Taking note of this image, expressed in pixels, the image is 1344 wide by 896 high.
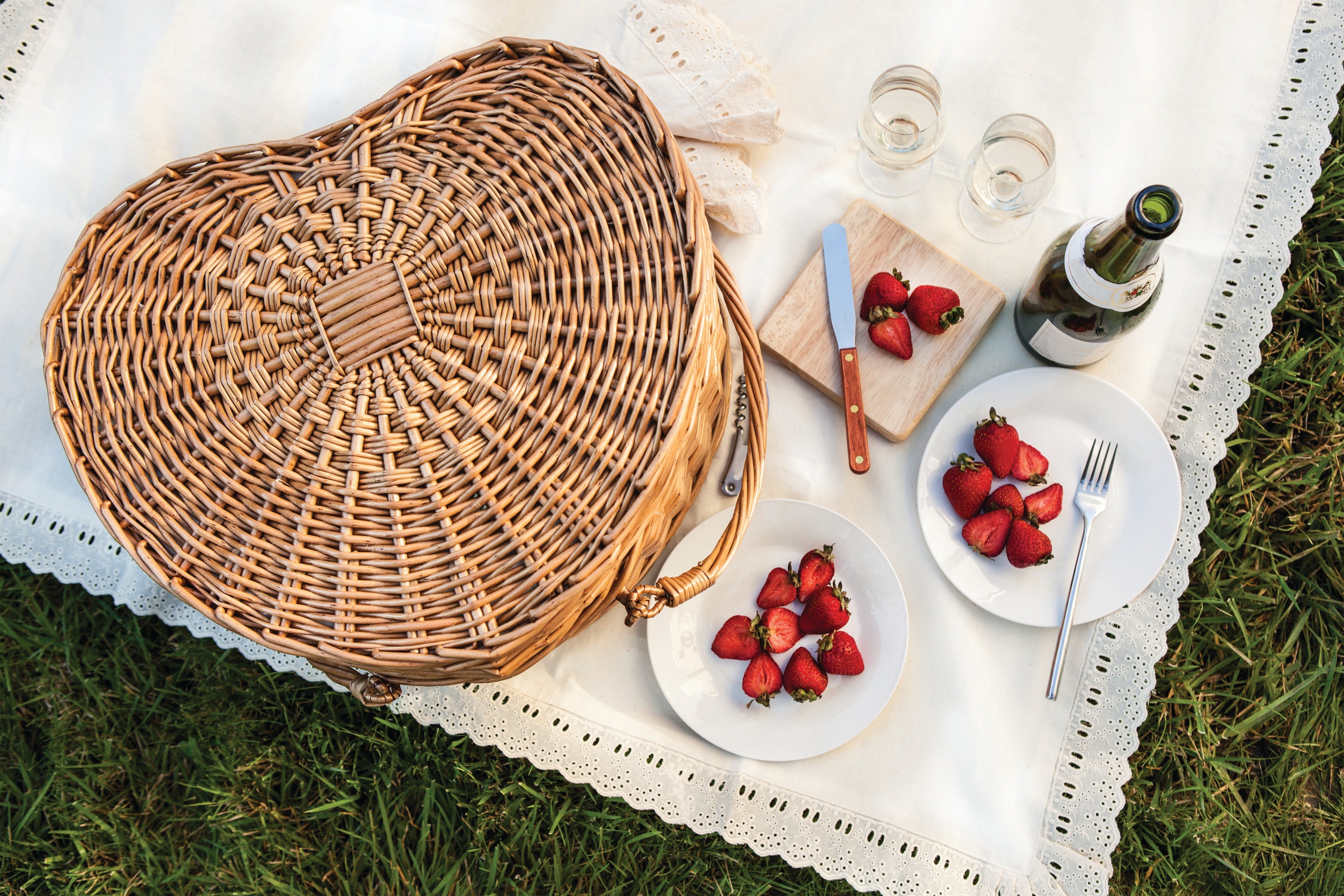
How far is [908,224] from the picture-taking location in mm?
1128

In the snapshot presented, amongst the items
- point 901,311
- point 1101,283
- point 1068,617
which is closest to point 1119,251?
point 1101,283

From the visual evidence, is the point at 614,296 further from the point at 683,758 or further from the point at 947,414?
Result: the point at 683,758

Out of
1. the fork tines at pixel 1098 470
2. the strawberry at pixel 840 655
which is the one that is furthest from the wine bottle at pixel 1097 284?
the strawberry at pixel 840 655

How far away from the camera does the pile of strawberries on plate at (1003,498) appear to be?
1.01 metres

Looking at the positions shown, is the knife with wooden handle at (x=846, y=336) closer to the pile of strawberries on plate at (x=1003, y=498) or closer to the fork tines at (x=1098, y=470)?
the pile of strawberries on plate at (x=1003, y=498)

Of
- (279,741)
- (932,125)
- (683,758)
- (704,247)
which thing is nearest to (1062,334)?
(932,125)

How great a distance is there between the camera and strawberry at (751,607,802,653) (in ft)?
3.39

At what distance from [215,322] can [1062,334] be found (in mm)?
924

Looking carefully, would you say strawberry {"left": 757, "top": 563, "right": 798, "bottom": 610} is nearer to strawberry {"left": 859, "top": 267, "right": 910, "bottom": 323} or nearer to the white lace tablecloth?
the white lace tablecloth

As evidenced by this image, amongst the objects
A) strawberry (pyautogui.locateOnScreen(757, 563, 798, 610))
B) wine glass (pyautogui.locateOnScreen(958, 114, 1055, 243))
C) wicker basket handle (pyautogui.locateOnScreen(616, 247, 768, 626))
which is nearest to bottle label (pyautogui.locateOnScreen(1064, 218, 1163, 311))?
wine glass (pyautogui.locateOnScreen(958, 114, 1055, 243))

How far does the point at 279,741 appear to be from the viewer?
1260mm

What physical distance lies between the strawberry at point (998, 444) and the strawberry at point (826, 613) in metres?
0.23

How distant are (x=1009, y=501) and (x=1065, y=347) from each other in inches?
7.7

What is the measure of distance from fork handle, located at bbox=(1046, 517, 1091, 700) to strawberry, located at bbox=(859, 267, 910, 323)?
1.13 feet
